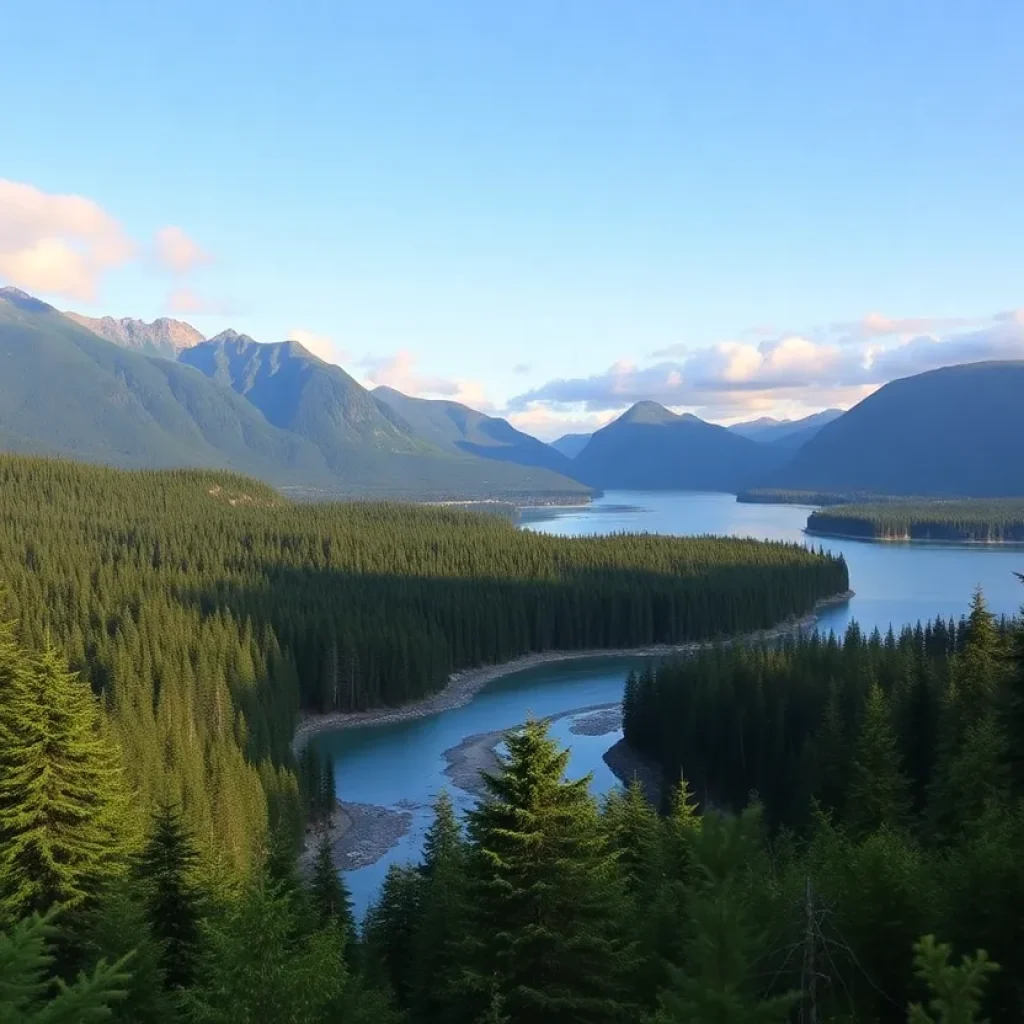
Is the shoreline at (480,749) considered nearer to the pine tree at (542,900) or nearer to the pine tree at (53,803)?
the pine tree at (53,803)

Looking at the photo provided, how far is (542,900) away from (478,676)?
89616mm

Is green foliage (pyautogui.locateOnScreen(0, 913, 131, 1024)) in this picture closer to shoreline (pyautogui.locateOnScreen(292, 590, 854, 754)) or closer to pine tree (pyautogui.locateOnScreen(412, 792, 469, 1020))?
pine tree (pyautogui.locateOnScreen(412, 792, 469, 1020))

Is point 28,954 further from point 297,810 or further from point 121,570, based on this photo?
point 121,570

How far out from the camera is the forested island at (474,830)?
41.2 feet

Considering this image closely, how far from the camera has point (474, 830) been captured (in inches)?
687

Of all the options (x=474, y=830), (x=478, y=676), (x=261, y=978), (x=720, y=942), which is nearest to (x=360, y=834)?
(x=474, y=830)

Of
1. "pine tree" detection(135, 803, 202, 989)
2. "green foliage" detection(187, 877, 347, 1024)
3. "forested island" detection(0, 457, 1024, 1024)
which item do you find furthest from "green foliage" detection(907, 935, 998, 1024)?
"pine tree" detection(135, 803, 202, 989)

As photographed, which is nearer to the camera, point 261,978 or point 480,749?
point 261,978

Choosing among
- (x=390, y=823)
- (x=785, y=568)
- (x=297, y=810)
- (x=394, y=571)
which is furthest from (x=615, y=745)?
(x=785, y=568)

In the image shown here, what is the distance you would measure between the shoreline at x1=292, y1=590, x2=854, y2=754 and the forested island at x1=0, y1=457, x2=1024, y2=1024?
1.80 metres

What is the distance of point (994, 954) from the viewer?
17141mm

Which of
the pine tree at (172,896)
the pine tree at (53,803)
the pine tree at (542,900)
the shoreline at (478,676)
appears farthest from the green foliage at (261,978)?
the shoreline at (478,676)

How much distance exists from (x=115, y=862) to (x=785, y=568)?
13215 cm

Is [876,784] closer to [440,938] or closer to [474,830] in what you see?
[440,938]
